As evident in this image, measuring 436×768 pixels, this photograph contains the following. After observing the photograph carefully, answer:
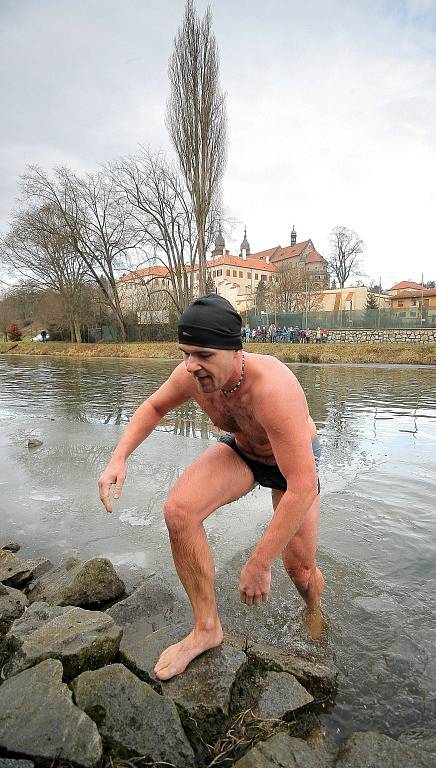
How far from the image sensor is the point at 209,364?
6.75 feet

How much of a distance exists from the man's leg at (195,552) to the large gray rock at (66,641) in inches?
10.7

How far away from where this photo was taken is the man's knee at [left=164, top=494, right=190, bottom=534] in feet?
7.12

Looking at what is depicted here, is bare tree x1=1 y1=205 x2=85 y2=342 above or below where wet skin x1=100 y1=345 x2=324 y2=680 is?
above

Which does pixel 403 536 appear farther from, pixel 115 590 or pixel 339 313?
pixel 339 313

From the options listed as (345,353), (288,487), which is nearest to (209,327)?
(288,487)

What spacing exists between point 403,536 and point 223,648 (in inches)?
82.9

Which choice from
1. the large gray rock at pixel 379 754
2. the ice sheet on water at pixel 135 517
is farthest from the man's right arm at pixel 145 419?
the ice sheet on water at pixel 135 517

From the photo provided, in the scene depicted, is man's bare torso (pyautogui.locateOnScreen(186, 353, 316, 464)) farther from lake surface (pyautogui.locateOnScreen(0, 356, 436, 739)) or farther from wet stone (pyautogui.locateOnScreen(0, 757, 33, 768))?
A: wet stone (pyautogui.locateOnScreen(0, 757, 33, 768))

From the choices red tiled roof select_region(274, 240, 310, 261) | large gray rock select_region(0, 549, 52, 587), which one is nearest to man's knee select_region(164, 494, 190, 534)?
large gray rock select_region(0, 549, 52, 587)

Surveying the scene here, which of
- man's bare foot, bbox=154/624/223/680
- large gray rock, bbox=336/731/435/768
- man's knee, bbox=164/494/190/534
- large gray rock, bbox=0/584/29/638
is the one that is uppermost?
man's knee, bbox=164/494/190/534

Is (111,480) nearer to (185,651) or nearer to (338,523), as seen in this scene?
(185,651)

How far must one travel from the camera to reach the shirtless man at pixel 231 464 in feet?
6.56

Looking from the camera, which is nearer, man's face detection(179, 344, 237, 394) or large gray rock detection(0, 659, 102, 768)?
large gray rock detection(0, 659, 102, 768)

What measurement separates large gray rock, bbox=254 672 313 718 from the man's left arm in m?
0.39
